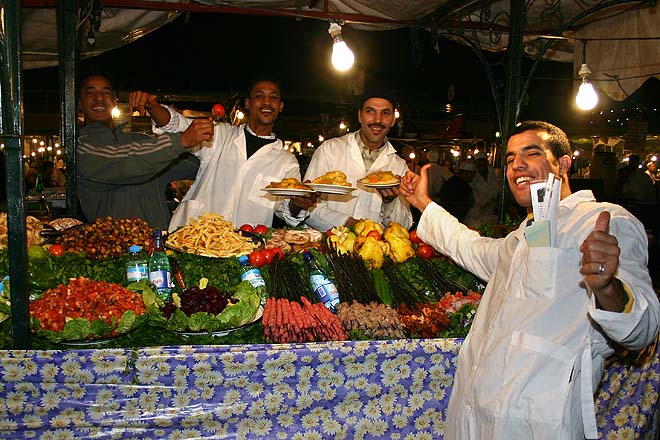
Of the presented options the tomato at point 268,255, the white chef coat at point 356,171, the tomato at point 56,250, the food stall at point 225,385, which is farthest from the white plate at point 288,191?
the tomato at point 56,250

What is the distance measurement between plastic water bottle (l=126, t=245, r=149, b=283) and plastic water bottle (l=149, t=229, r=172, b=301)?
0.04m

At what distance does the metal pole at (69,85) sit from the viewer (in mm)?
5273

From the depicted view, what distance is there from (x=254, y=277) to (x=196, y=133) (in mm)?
1138

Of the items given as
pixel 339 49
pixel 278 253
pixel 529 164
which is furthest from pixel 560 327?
pixel 339 49

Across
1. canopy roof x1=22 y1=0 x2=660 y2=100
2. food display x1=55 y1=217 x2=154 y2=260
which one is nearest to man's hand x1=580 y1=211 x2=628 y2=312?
food display x1=55 y1=217 x2=154 y2=260

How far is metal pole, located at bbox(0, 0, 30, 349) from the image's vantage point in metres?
2.52

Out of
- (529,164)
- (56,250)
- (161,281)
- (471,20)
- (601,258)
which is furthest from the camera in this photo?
(471,20)

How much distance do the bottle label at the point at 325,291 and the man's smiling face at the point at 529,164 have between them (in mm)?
1379

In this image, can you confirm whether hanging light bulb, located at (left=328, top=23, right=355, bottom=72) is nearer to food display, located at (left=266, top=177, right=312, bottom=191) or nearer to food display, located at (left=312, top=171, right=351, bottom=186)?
food display, located at (left=312, top=171, right=351, bottom=186)

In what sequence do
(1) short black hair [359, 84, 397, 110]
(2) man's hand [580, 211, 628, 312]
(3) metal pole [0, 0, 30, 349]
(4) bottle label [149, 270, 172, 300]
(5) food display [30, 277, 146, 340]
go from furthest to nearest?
(1) short black hair [359, 84, 397, 110]
(4) bottle label [149, 270, 172, 300]
(5) food display [30, 277, 146, 340]
(3) metal pole [0, 0, 30, 349]
(2) man's hand [580, 211, 628, 312]

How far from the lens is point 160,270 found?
11.8 feet

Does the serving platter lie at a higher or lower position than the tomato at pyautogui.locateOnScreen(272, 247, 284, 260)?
higher

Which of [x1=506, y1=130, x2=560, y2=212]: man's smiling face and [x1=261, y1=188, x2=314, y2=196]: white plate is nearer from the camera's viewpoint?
[x1=506, y1=130, x2=560, y2=212]: man's smiling face

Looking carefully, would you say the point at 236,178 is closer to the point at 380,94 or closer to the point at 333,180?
the point at 333,180
